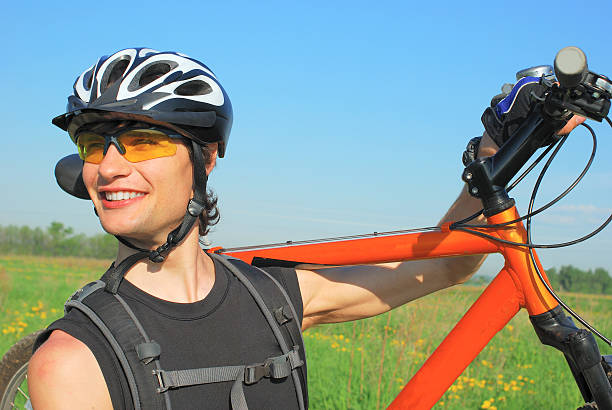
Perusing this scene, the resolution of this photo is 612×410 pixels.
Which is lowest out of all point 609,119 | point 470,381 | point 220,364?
point 470,381

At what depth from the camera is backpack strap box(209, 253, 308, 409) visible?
2.02 metres

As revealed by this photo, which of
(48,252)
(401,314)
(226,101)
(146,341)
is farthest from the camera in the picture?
(48,252)

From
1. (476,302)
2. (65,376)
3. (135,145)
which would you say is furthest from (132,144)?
(476,302)

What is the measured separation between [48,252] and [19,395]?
95.2 ft

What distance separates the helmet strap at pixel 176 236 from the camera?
1858mm

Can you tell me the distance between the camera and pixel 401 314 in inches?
286

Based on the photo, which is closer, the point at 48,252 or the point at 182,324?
the point at 182,324

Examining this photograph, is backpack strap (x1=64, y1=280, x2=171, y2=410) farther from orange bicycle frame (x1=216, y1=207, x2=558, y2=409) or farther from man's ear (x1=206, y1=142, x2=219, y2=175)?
orange bicycle frame (x1=216, y1=207, x2=558, y2=409)

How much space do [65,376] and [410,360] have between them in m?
4.07

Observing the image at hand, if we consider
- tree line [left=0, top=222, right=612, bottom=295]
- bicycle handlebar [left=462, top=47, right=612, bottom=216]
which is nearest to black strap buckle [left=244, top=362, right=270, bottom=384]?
bicycle handlebar [left=462, top=47, right=612, bottom=216]

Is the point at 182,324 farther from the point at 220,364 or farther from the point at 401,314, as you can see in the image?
the point at 401,314

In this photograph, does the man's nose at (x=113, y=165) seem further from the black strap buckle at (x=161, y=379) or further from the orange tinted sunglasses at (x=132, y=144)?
the black strap buckle at (x=161, y=379)

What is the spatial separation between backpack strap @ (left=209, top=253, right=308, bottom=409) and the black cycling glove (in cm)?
102

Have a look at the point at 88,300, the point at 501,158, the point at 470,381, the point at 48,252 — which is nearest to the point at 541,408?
the point at 470,381
